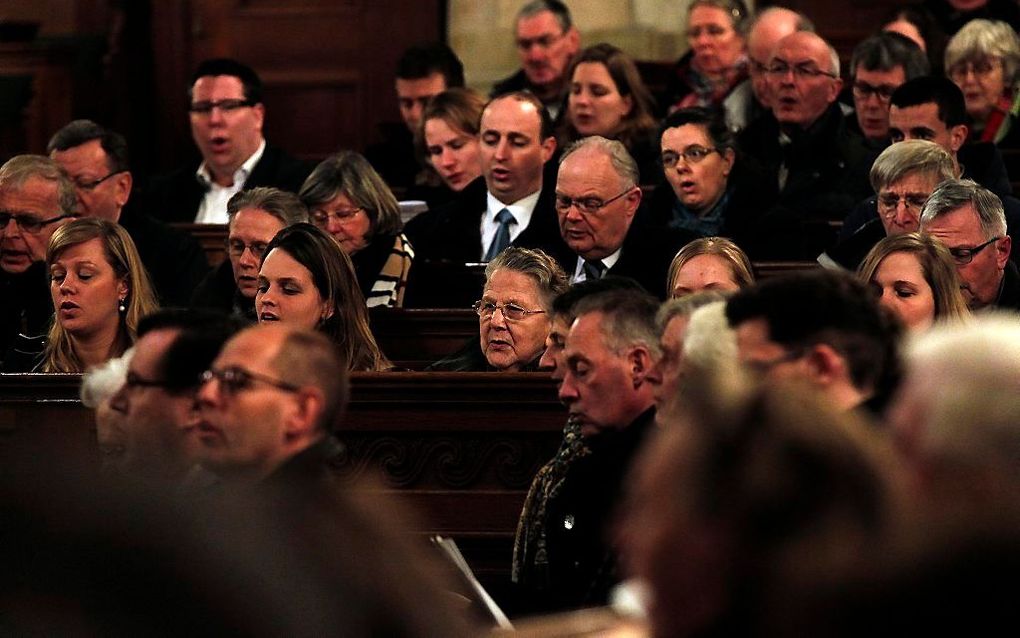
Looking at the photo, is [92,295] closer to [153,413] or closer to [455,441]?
[455,441]

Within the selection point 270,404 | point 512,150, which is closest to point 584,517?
point 270,404

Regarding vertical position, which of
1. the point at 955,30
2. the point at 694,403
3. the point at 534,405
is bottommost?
the point at 534,405

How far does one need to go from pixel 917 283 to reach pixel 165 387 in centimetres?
211

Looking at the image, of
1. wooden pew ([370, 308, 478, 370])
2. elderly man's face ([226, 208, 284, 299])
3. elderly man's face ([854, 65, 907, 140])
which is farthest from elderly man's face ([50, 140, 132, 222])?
elderly man's face ([854, 65, 907, 140])

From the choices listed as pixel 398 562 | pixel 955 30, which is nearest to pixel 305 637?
pixel 398 562

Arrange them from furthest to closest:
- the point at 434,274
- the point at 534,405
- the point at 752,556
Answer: the point at 434,274, the point at 534,405, the point at 752,556

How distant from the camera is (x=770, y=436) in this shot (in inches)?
79.7

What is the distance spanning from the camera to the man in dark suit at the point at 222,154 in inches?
330

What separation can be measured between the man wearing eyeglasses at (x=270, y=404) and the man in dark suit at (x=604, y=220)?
3.12m

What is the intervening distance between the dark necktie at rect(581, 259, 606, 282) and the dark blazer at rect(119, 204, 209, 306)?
1452 millimetres

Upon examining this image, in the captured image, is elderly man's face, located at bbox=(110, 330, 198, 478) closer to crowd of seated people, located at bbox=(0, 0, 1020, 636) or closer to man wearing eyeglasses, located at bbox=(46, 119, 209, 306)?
crowd of seated people, located at bbox=(0, 0, 1020, 636)

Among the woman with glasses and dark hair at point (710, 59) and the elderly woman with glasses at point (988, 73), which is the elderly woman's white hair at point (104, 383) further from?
A: the woman with glasses and dark hair at point (710, 59)

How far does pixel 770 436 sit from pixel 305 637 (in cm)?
69

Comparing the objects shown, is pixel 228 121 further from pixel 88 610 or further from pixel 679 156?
pixel 88 610
